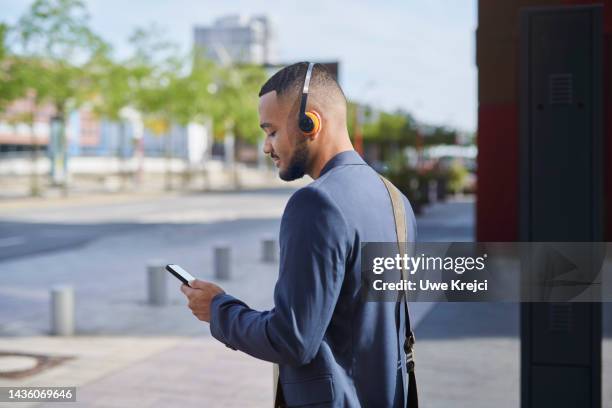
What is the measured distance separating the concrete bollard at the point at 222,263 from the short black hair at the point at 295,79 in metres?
9.56

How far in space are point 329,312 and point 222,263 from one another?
9832 millimetres

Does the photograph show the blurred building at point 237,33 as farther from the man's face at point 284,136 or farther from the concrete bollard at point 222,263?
Answer: the man's face at point 284,136

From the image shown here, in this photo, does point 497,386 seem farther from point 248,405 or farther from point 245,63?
point 245,63

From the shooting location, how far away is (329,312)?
1.84 meters

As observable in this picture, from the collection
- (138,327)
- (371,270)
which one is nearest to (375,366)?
(371,270)

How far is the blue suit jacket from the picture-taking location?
5.90ft

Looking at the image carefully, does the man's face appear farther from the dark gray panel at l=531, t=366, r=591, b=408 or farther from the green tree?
the green tree

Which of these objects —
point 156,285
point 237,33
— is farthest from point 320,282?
point 237,33

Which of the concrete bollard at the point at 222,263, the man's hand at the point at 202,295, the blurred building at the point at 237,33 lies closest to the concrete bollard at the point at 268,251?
the concrete bollard at the point at 222,263

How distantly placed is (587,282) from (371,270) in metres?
1.33

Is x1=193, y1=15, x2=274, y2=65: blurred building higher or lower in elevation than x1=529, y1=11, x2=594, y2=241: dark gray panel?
higher

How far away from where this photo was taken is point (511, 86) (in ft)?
43.8

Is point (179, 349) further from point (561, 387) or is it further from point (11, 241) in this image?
point (11, 241)

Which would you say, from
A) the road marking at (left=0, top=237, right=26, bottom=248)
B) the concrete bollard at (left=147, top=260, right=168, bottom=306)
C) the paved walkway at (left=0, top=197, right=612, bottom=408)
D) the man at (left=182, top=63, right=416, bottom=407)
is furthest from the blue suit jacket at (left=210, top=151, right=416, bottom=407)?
the road marking at (left=0, top=237, right=26, bottom=248)
